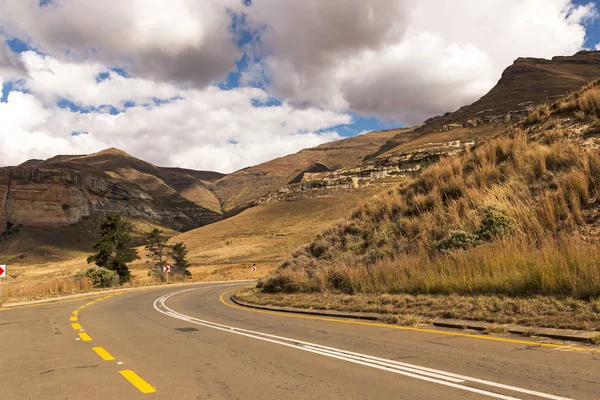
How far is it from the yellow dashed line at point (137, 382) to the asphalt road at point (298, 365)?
15mm

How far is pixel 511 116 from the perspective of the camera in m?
137

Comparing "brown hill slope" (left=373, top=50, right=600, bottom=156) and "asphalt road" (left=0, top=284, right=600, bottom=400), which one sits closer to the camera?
"asphalt road" (left=0, top=284, right=600, bottom=400)

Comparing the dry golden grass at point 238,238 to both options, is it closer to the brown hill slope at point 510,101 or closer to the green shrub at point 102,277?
the green shrub at point 102,277

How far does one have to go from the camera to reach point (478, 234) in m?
12.3

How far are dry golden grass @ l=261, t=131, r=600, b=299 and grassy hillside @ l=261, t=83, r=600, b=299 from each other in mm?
33

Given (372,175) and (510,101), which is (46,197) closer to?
(372,175)

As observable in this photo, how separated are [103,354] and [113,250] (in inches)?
1704

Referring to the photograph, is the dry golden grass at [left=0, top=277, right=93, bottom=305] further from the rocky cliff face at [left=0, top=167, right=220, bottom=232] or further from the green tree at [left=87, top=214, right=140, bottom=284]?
the rocky cliff face at [left=0, top=167, right=220, bottom=232]

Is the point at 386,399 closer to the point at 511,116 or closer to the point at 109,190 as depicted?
the point at 511,116

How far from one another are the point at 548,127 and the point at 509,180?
17.5ft

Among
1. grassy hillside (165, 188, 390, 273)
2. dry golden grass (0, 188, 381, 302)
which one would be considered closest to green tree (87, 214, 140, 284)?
dry golden grass (0, 188, 381, 302)

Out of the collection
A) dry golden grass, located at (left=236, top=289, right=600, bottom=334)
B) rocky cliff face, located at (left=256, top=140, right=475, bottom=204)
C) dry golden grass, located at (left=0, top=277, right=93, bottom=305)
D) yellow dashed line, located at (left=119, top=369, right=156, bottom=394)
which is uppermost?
rocky cliff face, located at (left=256, top=140, right=475, bottom=204)

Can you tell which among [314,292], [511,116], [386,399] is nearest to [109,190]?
[511,116]

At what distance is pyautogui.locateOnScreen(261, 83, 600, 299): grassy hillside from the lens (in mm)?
9480
